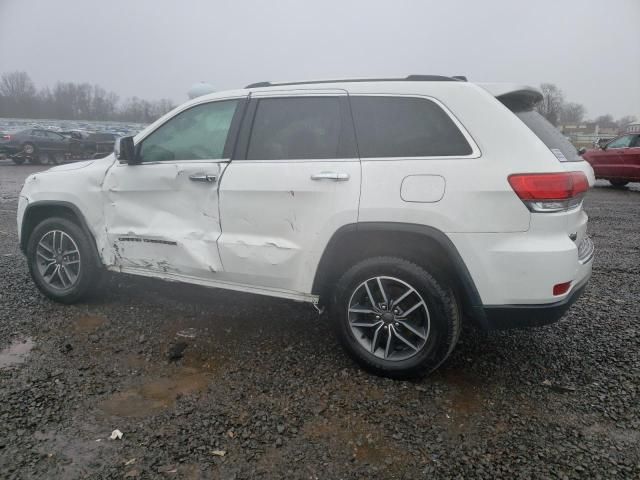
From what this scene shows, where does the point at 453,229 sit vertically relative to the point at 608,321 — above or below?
→ above

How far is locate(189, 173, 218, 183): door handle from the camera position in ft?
10.9

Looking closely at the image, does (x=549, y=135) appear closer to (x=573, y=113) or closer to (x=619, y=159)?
(x=619, y=159)

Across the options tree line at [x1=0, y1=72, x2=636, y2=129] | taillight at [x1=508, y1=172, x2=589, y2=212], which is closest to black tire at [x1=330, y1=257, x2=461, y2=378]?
taillight at [x1=508, y1=172, x2=589, y2=212]

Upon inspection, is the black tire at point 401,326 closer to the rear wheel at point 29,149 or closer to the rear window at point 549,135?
the rear window at point 549,135

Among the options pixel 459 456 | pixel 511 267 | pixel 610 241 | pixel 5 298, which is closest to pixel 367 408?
pixel 459 456

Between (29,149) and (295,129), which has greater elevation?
(295,129)

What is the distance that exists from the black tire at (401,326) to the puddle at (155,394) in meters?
1.00

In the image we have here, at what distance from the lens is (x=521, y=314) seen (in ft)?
8.80

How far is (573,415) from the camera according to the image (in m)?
2.64

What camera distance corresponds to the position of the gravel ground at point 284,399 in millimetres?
2262

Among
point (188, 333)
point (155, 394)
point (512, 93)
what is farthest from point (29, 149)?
point (512, 93)

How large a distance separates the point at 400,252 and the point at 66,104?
74602 mm

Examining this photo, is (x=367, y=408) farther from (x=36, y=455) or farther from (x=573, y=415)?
(x=36, y=455)

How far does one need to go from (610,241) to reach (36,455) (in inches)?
297
